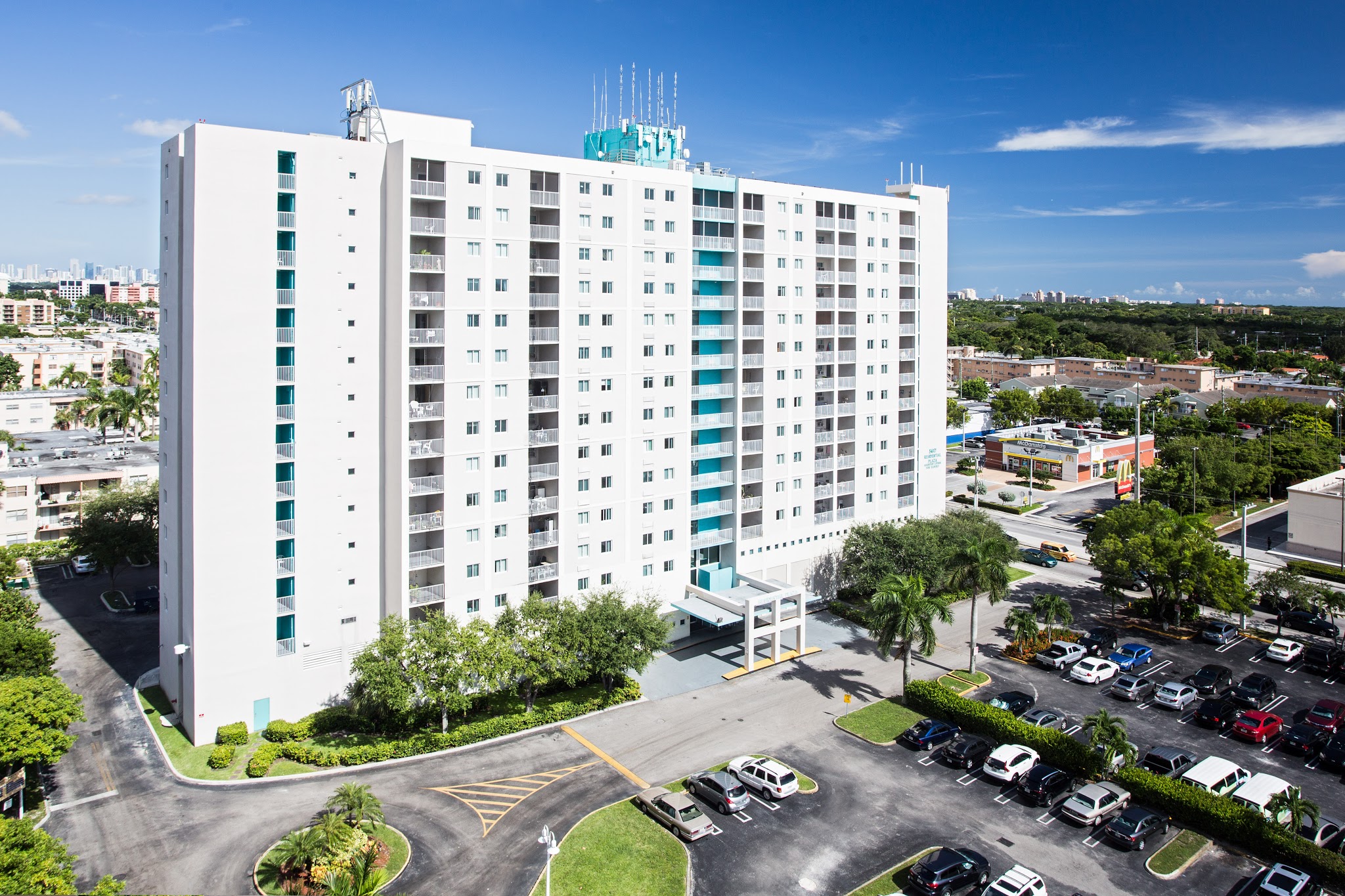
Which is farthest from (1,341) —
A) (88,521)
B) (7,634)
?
(7,634)

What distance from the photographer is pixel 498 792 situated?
44938 mm

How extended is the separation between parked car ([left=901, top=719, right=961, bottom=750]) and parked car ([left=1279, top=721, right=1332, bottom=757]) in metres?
17.6

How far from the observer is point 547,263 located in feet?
185

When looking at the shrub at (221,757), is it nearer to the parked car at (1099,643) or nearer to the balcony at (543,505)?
the balcony at (543,505)

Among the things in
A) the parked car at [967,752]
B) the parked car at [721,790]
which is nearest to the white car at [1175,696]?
the parked car at [967,752]

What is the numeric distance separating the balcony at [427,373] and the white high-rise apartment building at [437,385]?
11 cm

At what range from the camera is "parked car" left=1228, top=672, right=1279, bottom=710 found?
54438 millimetres

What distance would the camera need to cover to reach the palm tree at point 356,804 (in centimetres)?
3800

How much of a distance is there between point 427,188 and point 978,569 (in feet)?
133

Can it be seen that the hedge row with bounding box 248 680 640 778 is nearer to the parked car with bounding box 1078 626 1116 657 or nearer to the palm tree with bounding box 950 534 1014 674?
the palm tree with bounding box 950 534 1014 674

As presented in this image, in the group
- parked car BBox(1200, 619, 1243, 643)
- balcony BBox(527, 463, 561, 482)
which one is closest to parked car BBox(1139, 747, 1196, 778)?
parked car BBox(1200, 619, 1243, 643)

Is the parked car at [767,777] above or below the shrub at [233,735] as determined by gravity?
below

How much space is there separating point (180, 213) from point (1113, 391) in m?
174

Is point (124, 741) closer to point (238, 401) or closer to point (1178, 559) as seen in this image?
point (238, 401)
